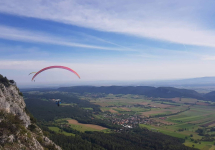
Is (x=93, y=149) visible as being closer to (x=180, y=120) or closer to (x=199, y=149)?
(x=199, y=149)

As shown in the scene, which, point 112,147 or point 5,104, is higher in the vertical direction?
point 5,104

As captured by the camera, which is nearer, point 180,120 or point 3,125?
point 3,125

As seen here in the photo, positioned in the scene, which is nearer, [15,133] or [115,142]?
[15,133]

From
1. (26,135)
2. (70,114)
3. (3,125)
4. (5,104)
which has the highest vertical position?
(5,104)

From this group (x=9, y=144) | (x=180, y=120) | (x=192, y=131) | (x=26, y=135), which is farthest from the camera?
(x=180, y=120)

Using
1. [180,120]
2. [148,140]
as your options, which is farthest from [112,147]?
[180,120]

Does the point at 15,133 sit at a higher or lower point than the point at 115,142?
higher

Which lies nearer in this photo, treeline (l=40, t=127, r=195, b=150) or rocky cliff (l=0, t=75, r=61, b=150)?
rocky cliff (l=0, t=75, r=61, b=150)

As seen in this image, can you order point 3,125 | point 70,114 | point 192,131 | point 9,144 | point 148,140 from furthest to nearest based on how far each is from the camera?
point 70,114 < point 192,131 < point 148,140 < point 3,125 < point 9,144

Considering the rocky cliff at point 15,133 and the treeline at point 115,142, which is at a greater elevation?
the rocky cliff at point 15,133

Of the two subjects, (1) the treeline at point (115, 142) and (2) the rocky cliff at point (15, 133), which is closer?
(2) the rocky cliff at point (15, 133)

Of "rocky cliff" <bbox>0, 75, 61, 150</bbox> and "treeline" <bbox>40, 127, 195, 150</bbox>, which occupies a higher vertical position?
"rocky cliff" <bbox>0, 75, 61, 150</bbox>
